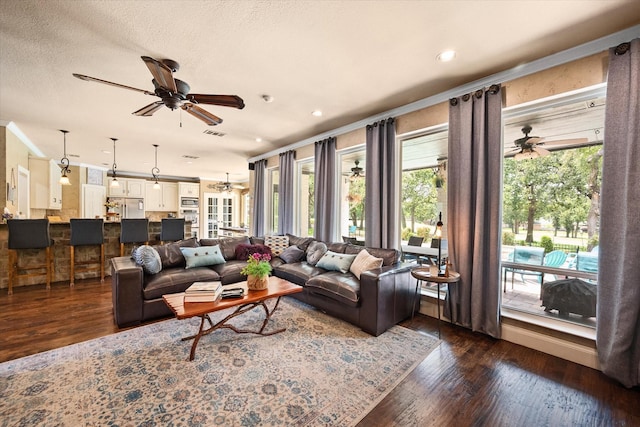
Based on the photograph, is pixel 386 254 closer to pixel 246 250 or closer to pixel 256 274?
pixel 256 274

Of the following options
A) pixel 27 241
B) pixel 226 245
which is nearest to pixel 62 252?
pixel 27 241

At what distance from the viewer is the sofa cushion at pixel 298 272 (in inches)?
144

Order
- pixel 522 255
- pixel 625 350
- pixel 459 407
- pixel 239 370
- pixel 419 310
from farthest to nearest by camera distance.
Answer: pixel 419 310 < pixel 522 255 < pixel 239 370 < pixel 625 350 < pixel 459 407

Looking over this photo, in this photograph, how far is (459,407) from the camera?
1.79 meters

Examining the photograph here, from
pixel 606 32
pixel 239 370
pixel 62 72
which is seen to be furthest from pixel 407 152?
pixel 62 72

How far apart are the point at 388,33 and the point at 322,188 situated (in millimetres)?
2911

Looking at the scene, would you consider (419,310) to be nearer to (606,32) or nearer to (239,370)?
(239,370)

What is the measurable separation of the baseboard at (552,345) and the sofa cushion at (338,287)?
1562 millimetres

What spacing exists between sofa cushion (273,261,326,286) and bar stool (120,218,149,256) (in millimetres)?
2919

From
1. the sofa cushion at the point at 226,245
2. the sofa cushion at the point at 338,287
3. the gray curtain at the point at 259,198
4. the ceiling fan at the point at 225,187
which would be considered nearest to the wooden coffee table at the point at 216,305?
the sofa cushion at the point at 338,287

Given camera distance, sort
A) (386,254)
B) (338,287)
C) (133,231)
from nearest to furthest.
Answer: (338,287)
(386,254)
(133,231)

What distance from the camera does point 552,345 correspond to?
2.44 meters

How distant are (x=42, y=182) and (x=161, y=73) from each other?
20.0 ft

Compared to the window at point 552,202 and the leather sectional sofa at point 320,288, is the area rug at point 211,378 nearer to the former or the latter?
the leather sectional sofa at point 320,288
